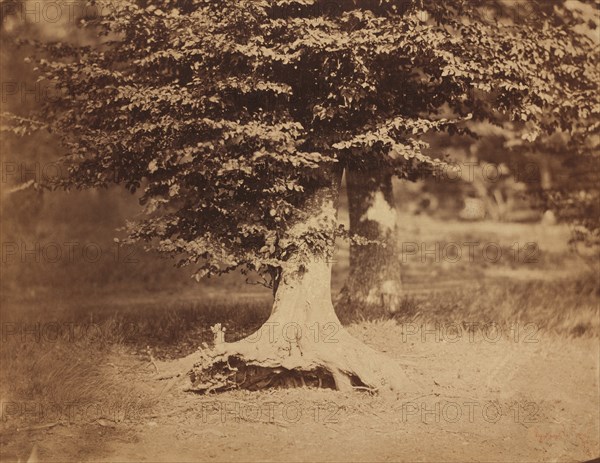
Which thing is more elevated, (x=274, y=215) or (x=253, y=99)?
(x=253, y=99)

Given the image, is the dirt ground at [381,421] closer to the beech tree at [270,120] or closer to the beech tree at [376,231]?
Result: the beech tree at [270,120]

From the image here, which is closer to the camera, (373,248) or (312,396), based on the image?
(312,396)

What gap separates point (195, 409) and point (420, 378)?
2870 millimetres

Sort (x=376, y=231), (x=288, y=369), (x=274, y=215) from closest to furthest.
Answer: (x=274, y=215) → (x=288, y=369) → (x=376, y=231)

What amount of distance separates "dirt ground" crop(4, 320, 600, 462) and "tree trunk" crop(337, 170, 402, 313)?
159 centimetres

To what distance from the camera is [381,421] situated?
7805mm

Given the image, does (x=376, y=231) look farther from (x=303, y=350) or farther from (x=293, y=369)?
(x=293, y=369)

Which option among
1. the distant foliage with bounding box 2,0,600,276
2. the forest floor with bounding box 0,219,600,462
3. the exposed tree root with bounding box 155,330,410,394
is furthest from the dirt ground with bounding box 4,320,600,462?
the distant foliage with bounding box 2,0,600,276

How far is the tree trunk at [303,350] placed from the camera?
8312 mm

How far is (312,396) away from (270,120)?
331 cm

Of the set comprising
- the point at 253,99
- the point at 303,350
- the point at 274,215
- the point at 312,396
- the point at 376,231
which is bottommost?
the point at 312,396

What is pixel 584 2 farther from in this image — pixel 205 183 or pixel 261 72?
pixel 205 183

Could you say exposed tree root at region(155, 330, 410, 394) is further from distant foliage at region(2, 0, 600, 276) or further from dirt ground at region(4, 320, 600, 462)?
distant foliage at region(2, 0, 600, 276)

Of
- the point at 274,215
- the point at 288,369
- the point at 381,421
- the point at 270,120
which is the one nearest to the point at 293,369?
the point at 288,369
